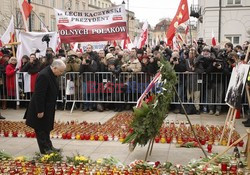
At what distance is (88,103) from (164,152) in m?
5.43

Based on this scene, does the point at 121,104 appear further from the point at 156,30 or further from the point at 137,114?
the point at 156,30

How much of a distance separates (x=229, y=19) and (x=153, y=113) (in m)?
24.7

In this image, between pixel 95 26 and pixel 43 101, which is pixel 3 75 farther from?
pixel 43 101

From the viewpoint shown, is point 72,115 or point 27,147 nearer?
point 27,147

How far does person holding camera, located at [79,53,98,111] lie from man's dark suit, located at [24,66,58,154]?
4.87 metres

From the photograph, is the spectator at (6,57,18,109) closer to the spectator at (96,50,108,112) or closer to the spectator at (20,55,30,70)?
the spectator at (20,55,30,70)

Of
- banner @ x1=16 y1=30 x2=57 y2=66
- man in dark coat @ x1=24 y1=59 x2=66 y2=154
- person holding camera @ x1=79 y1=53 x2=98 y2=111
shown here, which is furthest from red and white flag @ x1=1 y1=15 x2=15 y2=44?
man in dark coat @ x1=24 y1=59 x2=66 y2=154

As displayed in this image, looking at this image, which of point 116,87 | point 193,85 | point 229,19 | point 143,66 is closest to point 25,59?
point 116,87

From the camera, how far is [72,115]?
450 inches

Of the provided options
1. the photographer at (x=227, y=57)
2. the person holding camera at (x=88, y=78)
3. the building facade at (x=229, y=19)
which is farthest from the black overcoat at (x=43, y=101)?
the building facade at (x=229, y=19)

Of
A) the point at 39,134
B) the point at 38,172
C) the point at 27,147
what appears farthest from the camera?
the point at 27,147

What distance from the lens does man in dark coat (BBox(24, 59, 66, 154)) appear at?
22.5 feet

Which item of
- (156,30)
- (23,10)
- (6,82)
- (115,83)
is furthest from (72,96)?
(156,30)

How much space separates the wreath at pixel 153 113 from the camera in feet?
21.0
